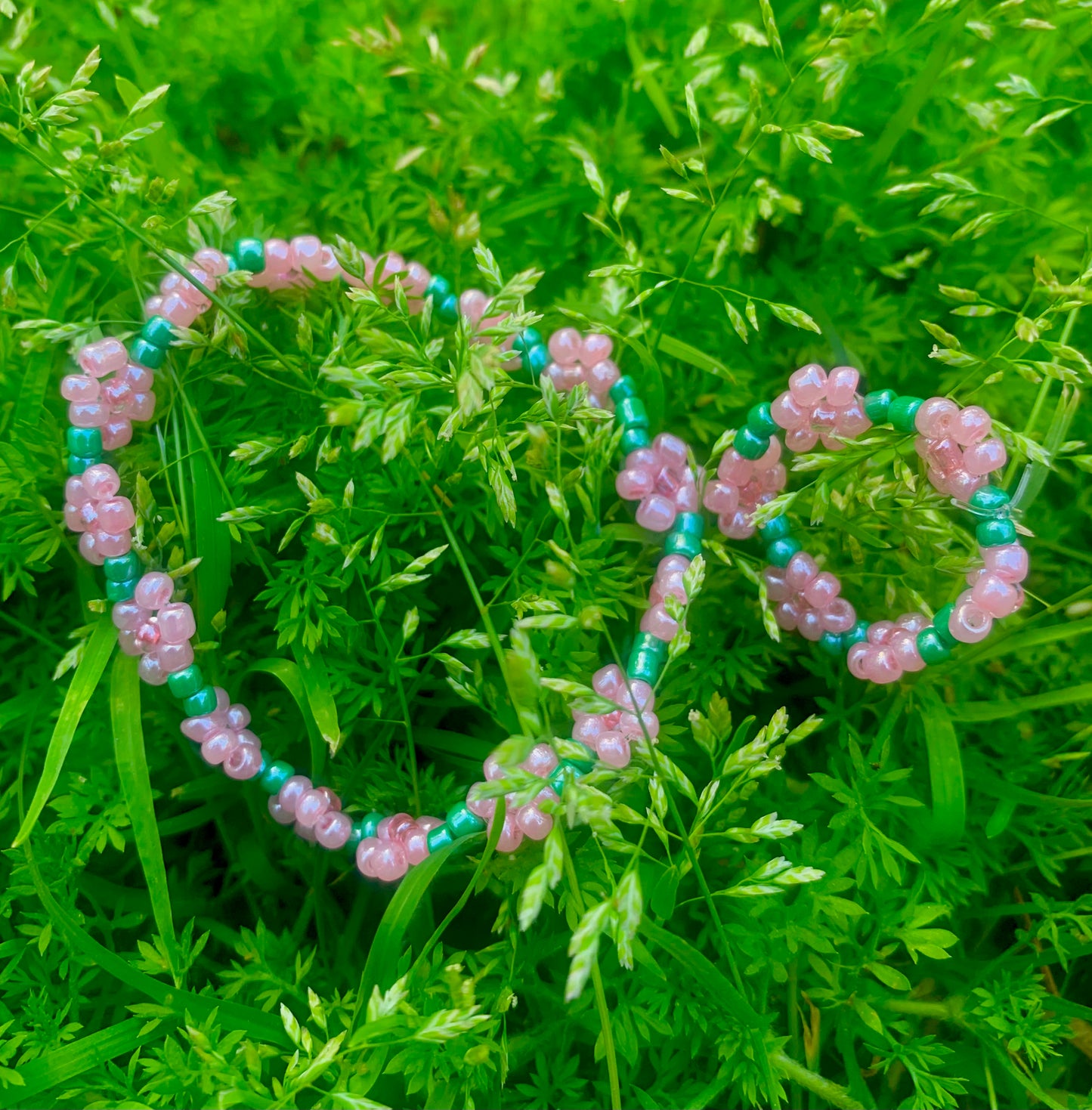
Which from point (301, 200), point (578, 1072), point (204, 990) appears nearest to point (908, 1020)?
point (578, 1072)

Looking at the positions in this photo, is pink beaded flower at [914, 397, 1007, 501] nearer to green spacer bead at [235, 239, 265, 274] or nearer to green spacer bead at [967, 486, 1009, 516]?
green spacer bead at [967, 486, 1009, 516]

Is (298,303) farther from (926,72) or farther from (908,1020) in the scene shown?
(908,1020)

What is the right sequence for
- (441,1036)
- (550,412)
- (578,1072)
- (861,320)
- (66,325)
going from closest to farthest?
(441,1036), (550,412), (66,325), (578,1072), (861,320)

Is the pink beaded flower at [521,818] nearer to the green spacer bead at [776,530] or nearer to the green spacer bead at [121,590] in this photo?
the green spacer bead at [776,530]

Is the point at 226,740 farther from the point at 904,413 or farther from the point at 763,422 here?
the point at 904,413

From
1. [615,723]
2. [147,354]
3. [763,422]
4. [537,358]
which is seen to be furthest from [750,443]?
[147,354]

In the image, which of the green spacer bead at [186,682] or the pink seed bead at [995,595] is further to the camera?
the green spacer bead at [186,682]

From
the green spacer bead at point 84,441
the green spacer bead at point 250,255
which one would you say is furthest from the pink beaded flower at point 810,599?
the green spacer bead at point 84,441
